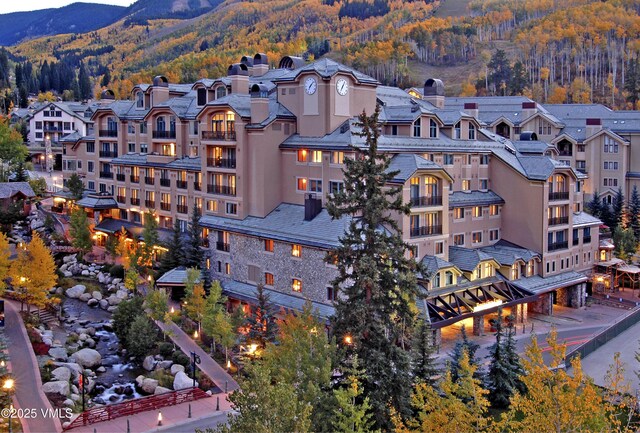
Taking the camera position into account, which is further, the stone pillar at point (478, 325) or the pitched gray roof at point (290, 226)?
the stone pillar at point (478, 325)

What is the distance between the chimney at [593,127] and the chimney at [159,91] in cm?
4748

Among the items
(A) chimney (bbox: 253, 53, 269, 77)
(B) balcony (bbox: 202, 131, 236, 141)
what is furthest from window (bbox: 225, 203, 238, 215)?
(A) chimney (bbox: 253, 53, 269, 77)

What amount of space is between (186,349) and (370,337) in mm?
18518

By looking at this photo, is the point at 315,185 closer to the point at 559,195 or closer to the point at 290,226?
the point at 290,226

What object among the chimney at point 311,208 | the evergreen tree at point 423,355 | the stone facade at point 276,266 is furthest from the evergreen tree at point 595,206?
the evergreen tree at point 423,355

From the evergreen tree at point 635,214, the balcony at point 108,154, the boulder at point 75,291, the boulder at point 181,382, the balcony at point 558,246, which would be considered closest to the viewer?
the boulder at point 181,382

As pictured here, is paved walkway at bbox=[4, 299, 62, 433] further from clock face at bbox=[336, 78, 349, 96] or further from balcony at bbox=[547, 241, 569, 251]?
balcony at bbox=[547, 241, 569, 251]

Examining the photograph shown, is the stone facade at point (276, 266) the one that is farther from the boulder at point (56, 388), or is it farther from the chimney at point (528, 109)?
the chimney at point (528, 109)

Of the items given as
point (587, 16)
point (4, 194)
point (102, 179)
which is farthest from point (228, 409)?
point (587, 16)

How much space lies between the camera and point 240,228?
168 ft

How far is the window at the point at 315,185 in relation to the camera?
49375 millimetres

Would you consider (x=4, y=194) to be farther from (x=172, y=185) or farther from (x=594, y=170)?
(x=594, y=170)

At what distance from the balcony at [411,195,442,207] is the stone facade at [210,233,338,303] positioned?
7.29 m

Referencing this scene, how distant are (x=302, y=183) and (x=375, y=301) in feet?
75.2
